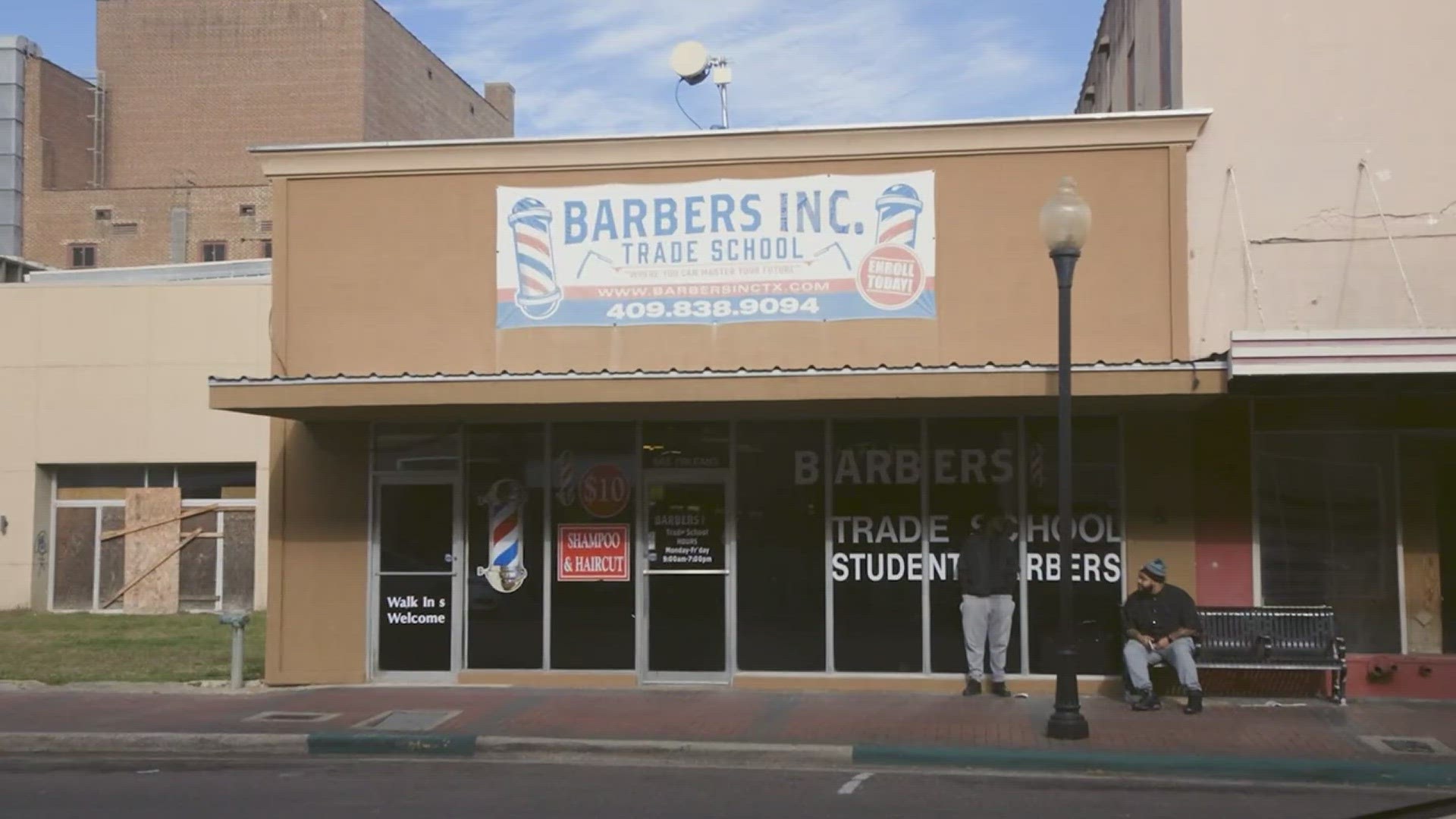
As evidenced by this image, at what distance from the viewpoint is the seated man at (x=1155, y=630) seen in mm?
13422

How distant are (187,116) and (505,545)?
1652 inches

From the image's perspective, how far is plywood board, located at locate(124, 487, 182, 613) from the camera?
27969 millimetres

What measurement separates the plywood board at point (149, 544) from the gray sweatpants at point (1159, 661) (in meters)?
20.4

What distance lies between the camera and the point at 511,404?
546 inches

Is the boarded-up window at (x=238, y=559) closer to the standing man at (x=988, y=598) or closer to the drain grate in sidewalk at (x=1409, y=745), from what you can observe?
the standing man at (x=988, y=598)

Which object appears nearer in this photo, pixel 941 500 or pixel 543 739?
pixel 543 739

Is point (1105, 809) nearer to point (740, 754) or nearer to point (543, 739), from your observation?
point (740, 754)

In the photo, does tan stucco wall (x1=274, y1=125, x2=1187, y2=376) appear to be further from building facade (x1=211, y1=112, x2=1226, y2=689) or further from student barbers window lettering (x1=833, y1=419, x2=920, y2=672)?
student barbers window lettering (x1=833, y1=419, x2=920, y2=672)

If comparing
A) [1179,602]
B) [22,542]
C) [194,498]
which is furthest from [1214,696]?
[22,542]

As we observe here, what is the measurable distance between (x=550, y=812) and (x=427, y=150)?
8.42 metres

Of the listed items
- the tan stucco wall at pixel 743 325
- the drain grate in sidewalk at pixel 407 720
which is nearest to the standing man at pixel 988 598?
the tan stucco wall at pixel 743 325

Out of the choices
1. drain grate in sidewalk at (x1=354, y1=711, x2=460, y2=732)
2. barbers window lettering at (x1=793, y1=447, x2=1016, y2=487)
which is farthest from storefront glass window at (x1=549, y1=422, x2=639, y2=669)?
drain grate in sidewalk at (x1=354, y1=711, x2=460, y2=732)

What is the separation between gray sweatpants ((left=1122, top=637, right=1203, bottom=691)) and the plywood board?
2040cm

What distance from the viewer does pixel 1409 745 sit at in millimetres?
11688
